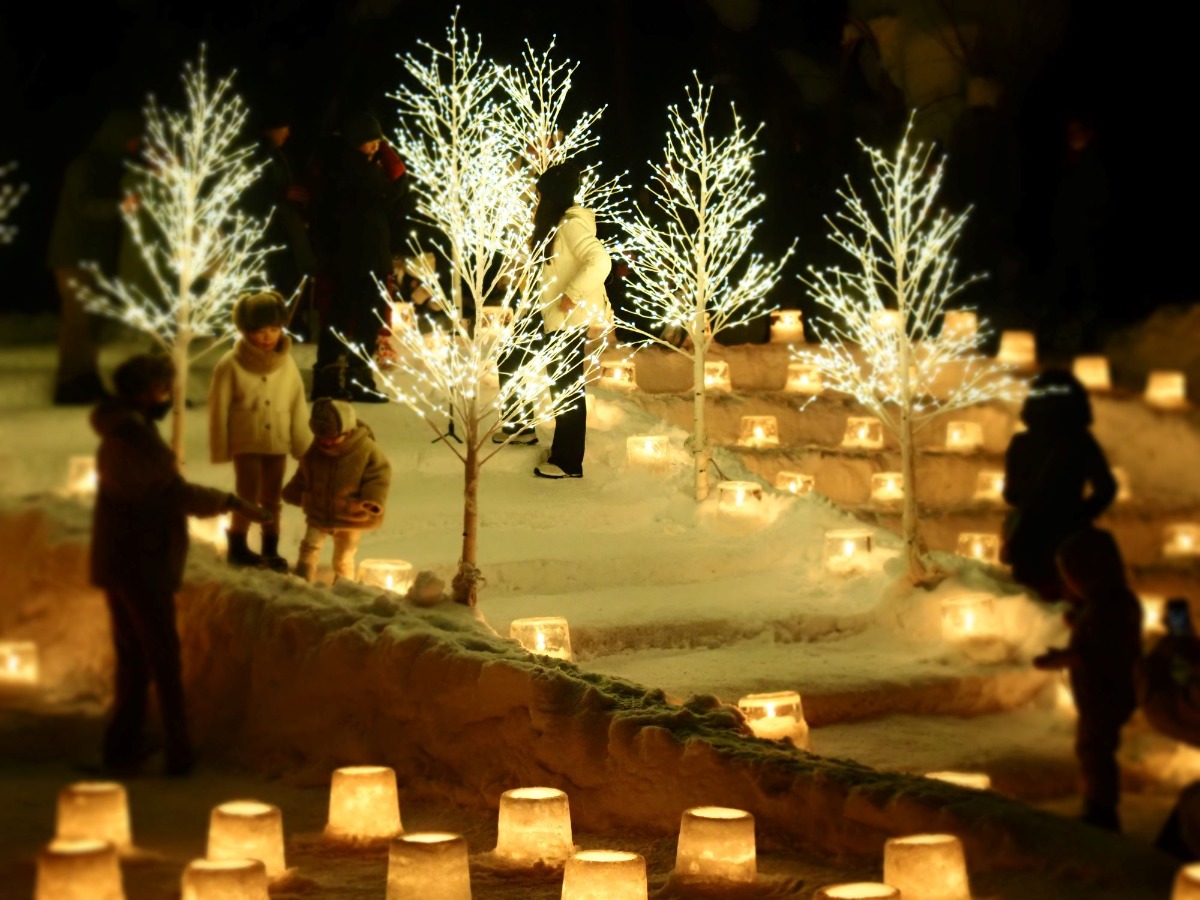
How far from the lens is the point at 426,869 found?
381 cm

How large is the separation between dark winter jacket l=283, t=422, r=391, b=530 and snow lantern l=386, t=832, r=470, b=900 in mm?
2662

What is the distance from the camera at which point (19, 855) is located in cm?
304

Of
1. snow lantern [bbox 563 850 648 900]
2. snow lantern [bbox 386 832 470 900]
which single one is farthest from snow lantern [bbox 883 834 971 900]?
snow lantern [bbox 386 832 470 900]

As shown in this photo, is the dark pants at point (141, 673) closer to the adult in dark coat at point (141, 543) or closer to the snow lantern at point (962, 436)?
the adult in dark coat at point (141, 543)

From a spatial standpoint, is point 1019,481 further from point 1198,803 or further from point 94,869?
point 94,869

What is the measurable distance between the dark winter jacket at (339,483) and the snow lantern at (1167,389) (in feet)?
13.7

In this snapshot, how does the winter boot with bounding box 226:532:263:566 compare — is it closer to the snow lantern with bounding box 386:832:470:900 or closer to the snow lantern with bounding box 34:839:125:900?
the snow lantern with bounding box 386:832:470:900

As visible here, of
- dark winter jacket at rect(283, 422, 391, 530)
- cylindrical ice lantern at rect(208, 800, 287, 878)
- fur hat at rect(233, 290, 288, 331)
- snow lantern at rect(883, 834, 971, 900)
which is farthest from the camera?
dark winter jacket at rect(283, 422, 391, 530)

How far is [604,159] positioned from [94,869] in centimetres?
584

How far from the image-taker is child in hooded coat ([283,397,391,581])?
627 cm

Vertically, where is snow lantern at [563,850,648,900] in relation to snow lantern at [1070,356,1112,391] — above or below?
below

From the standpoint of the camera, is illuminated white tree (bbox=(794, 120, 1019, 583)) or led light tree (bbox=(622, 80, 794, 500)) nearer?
illuminated white tree (bbox=(794, 120, 1019, 583))

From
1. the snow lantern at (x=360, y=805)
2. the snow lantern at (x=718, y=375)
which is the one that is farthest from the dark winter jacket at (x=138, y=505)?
the snow lantern at (x=718, y=375)

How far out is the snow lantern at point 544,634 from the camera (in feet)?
20.3
